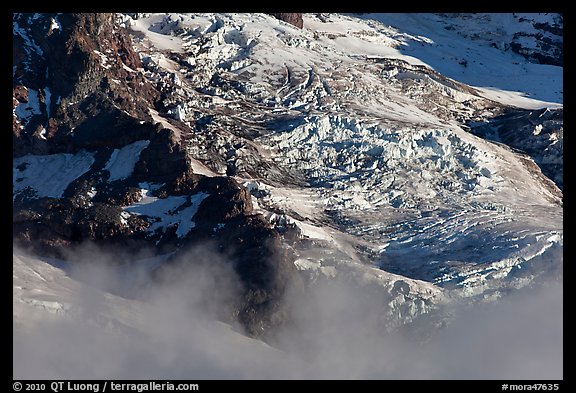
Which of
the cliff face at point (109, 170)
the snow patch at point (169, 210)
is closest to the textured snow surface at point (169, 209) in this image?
the snow patch at point (169, 210)

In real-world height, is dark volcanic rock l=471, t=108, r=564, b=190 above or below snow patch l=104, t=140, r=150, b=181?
below

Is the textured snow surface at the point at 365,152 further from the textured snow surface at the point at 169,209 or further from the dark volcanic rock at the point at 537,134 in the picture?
the textured snow surface at the point at 169,209

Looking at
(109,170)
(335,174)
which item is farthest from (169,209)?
(335,174)

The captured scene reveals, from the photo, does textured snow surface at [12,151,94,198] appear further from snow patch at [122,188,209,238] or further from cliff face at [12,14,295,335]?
snow patch at [122,188,209,238]

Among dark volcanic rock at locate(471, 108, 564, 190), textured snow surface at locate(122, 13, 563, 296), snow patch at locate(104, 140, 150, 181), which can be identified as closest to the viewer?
textured snow surface at locate(122, 13, 563, 296)

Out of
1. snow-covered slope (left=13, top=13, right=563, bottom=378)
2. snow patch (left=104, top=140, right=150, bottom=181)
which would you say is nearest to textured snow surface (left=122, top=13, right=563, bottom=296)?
snow-covered slope (left=13, top=13, right=563, bottom=378)

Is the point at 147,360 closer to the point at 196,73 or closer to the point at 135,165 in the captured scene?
the point at 135,165

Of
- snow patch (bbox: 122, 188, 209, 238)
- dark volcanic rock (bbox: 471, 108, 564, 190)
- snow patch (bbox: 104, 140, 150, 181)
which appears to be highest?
snow patch (bbox: 104, 140, 150, 181)
